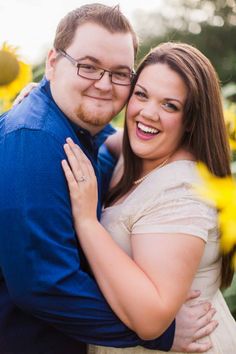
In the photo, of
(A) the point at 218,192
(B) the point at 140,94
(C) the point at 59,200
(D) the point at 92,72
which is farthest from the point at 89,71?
(A) the point at 218,192

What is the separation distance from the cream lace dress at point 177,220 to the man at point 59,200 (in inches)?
5.2

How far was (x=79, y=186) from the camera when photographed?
1.86 meters

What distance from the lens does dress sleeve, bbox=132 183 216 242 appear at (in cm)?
188

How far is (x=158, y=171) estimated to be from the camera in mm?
2125

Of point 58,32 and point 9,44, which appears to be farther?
point 9,44

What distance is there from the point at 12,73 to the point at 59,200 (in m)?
1.74

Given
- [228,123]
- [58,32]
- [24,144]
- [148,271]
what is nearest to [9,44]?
[58,32]

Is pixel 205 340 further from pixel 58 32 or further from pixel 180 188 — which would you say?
pixel 58 32

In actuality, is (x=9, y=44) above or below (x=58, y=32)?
below

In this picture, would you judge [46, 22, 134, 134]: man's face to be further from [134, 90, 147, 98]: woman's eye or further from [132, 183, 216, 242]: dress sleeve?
[132, 183, 216, 242]: dress sleeve

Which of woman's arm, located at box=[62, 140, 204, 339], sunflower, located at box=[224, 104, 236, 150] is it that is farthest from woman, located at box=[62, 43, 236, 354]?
sunflower, located at box=[224, 104, 236, 150]

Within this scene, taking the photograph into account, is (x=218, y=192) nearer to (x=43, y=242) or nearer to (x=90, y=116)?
(x=43, y=242)

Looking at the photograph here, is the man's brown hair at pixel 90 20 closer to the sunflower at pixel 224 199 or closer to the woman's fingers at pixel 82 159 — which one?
the woman's fingers at pixel 82 159

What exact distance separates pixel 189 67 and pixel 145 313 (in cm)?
90
